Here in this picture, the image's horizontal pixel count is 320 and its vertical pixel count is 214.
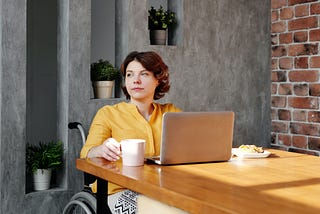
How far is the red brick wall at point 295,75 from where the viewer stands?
12.9ft

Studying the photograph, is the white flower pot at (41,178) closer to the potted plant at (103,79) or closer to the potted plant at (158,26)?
the potted plant at (103,79)

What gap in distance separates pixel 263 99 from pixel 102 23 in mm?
1532

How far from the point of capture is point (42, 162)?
3.30 meters

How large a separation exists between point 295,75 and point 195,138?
90.0 inches

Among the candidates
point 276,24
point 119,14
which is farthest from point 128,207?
point 276,24

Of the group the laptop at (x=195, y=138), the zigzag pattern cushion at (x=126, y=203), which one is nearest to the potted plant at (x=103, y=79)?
the zigzag pattern cushion at (x=126, y=203)

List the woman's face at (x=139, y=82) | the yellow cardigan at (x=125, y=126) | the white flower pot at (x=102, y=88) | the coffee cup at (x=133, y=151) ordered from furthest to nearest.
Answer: the white flower pot at (x=102, y=88), the woman's face at (x=139, y=82), the yellow cardigan at (x=125, y=126), the coffee cup at (x=133, y=151)

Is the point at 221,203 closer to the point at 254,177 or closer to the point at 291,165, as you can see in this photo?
the point at 254,177

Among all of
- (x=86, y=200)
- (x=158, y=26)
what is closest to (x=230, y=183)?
(x=86, y=200)

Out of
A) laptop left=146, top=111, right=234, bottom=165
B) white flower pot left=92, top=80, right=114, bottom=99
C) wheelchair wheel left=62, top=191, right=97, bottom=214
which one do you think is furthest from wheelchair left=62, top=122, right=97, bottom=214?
white flower pot left=92, top=80, right=114, bottom=99

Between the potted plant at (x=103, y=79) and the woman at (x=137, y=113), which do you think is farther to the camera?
the potted plant at (x=103, y=79)

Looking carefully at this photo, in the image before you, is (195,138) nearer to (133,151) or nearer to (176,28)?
(133,151)

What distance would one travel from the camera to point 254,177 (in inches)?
70.3

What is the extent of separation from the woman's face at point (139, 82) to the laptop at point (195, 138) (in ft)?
1.84
